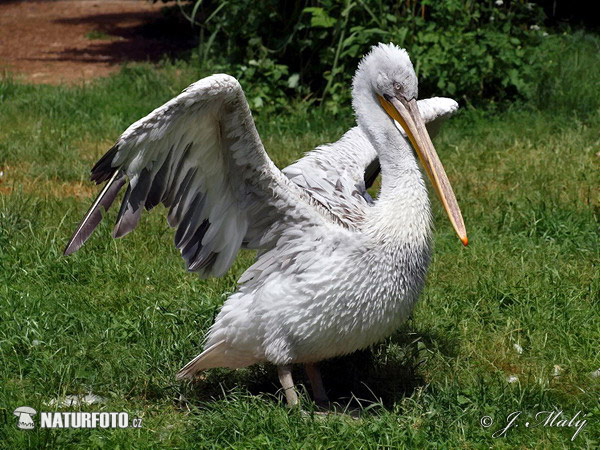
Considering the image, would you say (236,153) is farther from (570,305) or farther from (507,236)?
(507,236)

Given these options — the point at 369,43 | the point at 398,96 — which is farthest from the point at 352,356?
the point at 369,43

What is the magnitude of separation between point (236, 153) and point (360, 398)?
1.18m

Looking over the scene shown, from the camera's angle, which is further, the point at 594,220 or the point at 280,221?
the point at 594,220

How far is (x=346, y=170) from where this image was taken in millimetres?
4387

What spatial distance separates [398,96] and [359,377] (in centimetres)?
123

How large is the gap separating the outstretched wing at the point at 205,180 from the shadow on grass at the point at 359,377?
0.54m

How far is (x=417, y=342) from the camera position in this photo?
13.8ft

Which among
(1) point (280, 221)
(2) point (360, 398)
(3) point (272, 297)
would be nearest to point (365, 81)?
(1) point (280, 221)

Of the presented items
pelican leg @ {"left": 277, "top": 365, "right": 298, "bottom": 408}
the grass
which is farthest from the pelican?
the grass

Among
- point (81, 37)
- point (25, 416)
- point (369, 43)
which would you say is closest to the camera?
point (25, 416)

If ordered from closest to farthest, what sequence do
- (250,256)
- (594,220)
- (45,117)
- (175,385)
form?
1. (175,385)
2. (250,256)
3. (594,220)
4. (45,117)

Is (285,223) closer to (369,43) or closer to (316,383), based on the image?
(316,383)

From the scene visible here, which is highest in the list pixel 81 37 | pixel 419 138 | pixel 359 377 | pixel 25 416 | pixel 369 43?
pixel 419 138

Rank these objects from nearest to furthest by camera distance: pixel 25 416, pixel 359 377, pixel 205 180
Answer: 1. pixel 25 416
2. pixel 205 180
3. pixel 359 377
